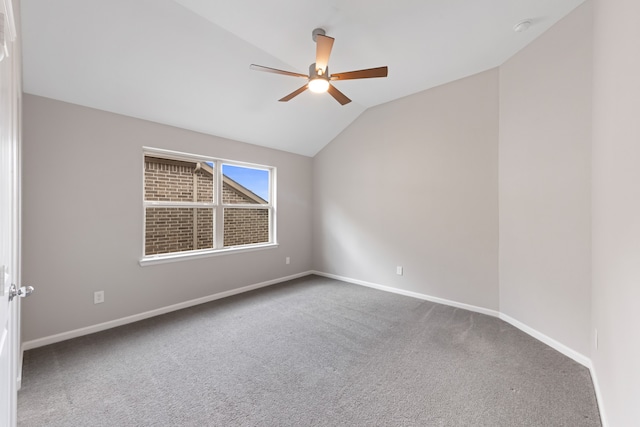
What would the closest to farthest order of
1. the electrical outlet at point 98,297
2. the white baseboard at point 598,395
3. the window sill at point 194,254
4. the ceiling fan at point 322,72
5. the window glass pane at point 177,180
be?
the white baseboard at point 598,395, the ceiling fan at point 322,72, the electrical outlet at point 98,297, the window sill at point 194,254, the window glass pane at point 177,180

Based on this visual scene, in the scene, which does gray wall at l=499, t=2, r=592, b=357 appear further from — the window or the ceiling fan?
the window

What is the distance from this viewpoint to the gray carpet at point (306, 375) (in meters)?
1.63

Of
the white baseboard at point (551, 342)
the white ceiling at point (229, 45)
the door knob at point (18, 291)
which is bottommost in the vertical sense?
the white baseboard at point (551, 342)

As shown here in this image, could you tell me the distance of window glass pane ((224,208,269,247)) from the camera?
4031 millimetres

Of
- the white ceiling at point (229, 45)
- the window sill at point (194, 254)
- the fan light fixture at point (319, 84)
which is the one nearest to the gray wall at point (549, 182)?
the white ceiling at point (229, 45)

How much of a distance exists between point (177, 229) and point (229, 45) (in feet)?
7.57

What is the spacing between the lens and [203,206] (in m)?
3.69

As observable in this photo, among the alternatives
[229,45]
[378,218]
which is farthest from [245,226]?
[229,45]

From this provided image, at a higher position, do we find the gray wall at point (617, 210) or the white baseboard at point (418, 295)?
the gray wall at point (617, 210)

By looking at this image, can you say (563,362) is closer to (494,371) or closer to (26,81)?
(494,371)

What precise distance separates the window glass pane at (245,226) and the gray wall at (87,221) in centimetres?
65

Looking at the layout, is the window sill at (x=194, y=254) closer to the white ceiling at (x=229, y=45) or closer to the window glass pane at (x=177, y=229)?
the window glass pane at (x=177, y=229)

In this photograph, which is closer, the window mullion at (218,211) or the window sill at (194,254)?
the window sill at (194,254)

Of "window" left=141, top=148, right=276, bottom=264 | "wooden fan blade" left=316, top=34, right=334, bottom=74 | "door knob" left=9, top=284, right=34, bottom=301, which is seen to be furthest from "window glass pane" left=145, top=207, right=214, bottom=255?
"wooden fan blade" left=316, top=34, right=334, bottom=74
